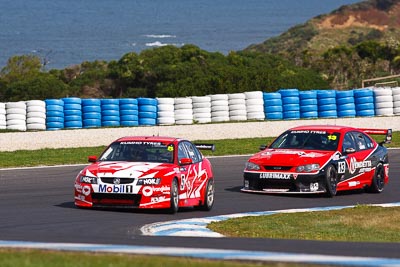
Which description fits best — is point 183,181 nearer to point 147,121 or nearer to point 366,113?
point 147,121

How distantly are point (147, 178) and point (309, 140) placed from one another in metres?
5.28

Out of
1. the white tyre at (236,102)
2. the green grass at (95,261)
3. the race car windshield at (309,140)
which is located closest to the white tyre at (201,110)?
the white tyre at (236,102)

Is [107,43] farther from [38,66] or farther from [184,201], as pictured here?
[184,201]

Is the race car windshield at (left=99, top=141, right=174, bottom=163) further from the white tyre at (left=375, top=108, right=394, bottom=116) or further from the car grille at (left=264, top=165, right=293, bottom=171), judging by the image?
the white tyre at (left=375, top=108, right=394, bottom=116)

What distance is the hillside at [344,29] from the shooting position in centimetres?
12012

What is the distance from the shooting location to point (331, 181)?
20.7 m

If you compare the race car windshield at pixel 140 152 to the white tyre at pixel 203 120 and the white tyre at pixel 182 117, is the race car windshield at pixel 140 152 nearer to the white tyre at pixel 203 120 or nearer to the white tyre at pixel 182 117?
the white tyre at pixel 182 117

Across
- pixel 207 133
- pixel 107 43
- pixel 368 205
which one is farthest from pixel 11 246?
pixel 107 43

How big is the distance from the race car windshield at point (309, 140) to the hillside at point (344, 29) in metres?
89.5

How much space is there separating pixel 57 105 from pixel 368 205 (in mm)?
19240

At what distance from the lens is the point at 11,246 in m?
11.9

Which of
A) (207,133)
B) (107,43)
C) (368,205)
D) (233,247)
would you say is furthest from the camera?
(107,43)

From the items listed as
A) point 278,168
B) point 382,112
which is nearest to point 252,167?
point 278,168

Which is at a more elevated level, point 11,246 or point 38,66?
point 38,66
